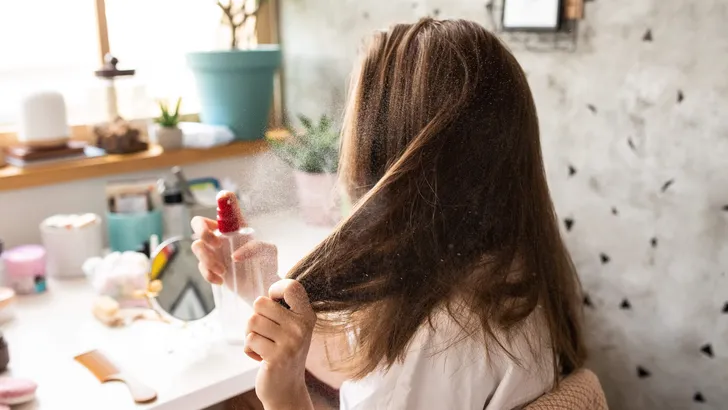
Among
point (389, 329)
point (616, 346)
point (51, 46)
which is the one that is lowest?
point (616, 346)

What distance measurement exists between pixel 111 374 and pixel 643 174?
83 cm

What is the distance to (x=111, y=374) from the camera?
0.88 metres

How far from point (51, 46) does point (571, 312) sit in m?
1.17

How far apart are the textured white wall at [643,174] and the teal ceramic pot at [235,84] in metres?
0.05

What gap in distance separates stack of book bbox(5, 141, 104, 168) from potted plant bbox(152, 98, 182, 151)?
6.0 inches

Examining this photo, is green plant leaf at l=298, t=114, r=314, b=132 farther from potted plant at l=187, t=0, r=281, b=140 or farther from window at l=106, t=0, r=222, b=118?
window at l=106, t=0, r=222, b=118

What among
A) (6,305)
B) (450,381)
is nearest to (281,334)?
(450,381)

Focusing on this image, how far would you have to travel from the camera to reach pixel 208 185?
108cm

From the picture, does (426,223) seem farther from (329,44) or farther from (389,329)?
(329,44)

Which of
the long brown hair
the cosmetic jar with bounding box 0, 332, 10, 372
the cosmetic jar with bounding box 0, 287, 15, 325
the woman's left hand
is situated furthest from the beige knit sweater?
the cosmetic jar with bounding box 0, 287, 15, 325

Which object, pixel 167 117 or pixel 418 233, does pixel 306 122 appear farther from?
pixel 167 117

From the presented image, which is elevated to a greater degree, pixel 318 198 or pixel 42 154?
pixel 318 198

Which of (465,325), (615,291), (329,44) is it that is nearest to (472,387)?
(465,325)

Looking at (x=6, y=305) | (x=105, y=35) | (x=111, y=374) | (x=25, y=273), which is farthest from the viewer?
(x=105, y=35)
